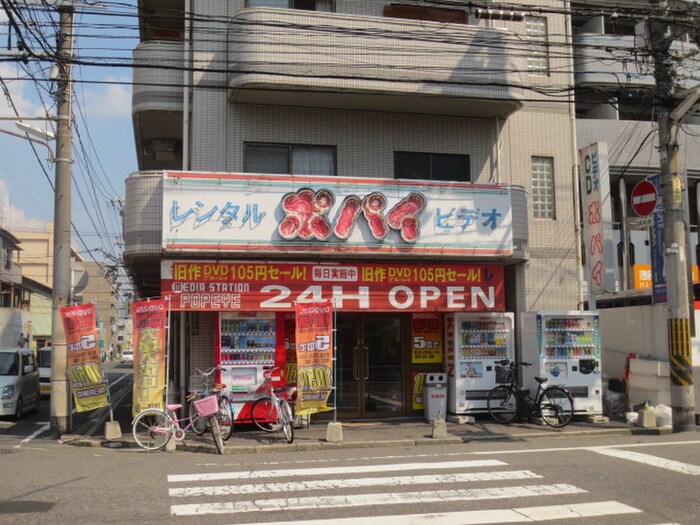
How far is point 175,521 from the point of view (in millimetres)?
7004

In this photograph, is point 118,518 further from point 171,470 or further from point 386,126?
point 386,126

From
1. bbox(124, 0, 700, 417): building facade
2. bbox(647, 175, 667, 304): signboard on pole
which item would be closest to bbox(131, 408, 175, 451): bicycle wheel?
bbox(124, 0, 700, 417): building facade

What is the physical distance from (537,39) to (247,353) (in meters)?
10.4

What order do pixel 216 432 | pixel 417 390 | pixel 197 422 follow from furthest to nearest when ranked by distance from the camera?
pixel 417 390 → pixel 197 422 → pixel 216 432

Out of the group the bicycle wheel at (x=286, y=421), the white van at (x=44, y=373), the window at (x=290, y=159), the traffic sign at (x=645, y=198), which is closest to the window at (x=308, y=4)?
the window at (x=290, y=159)

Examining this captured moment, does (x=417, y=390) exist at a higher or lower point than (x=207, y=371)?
lower


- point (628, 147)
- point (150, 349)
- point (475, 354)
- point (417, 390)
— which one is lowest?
point (417, 390)

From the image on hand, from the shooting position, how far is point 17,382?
17906 mm

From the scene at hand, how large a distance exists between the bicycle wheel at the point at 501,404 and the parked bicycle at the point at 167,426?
5821 mm

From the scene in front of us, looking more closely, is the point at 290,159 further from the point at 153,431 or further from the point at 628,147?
the point at 628,147

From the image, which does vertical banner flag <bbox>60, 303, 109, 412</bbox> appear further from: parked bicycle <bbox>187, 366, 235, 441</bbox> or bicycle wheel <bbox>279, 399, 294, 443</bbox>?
bicycle wheel <bbox>279, 399, 294, 443</bbox>

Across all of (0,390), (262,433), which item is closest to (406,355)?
(262,433)

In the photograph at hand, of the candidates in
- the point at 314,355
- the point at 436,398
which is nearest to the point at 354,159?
the point at 314,355

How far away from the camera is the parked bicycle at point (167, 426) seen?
11672 millimetres
